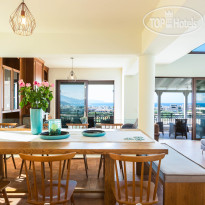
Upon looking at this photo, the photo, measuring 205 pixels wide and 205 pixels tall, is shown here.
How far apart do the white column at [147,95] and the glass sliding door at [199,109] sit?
143 inches

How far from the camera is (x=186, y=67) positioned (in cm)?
673

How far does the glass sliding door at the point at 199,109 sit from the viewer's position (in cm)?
677

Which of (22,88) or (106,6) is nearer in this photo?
(22,88)

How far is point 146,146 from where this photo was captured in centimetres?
200

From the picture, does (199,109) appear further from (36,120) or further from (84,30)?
(36,120)

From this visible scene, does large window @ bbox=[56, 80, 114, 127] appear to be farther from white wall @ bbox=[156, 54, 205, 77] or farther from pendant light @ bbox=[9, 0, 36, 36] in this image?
pendant light @ bbox=[9, 0, 36, 36]

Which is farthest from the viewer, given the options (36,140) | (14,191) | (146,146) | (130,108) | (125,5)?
(130,108)

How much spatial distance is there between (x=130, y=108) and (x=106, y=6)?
4.77m

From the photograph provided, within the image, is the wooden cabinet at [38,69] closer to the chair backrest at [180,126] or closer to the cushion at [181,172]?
the cushion at [181,172]

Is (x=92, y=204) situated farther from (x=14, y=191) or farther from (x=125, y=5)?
(x=125, y=5)

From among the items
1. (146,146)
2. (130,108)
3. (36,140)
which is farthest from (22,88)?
(130,108)

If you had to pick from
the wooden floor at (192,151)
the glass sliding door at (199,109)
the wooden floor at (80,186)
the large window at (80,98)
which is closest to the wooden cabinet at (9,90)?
the wooden floor at (80,186)

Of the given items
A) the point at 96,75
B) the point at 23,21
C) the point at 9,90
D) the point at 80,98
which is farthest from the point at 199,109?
the point at 23,21

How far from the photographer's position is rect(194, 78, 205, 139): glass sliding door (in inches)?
267
